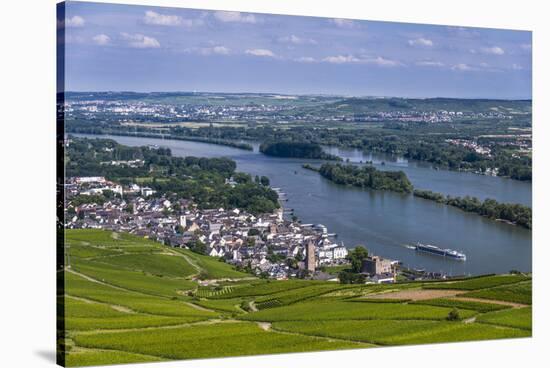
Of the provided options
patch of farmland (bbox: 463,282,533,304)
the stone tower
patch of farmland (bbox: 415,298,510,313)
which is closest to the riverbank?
the stone tower

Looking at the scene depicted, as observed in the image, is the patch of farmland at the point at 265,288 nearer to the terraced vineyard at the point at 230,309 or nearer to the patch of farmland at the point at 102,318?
the terraced vineyard at the point at 230,309

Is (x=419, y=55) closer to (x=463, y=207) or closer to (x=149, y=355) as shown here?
(x=463, y=207)

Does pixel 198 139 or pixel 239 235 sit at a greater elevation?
pixel 198 139

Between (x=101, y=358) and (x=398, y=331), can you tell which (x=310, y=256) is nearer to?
(x=398, y=331)

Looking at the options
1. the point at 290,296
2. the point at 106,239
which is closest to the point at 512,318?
the point at 290,296

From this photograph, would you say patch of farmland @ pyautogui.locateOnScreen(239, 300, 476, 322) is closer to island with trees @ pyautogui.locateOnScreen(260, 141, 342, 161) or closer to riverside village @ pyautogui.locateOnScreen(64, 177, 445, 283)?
riverside village @ pyautogui.locateOnScreen(64, 177, 445, 283)

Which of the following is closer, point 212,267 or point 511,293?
point 212,267
